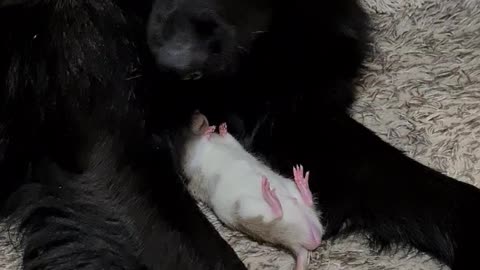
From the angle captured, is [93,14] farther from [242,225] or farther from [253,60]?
[242,225]

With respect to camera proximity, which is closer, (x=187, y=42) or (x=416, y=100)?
(x=187, y=42)

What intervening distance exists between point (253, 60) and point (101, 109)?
0.27 meters

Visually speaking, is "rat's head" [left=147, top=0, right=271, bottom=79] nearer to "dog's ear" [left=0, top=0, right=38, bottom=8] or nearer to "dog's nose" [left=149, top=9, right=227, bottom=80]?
"dog's nose" [left=149, top=9, right=227, bottom=80]

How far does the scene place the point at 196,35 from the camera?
1.41 m

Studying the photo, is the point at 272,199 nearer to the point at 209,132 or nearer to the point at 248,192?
the point at 248,192

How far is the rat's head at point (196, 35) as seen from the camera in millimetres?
1396

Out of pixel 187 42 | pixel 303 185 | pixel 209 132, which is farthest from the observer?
pixel 209 132

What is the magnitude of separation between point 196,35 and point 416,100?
1.61ft

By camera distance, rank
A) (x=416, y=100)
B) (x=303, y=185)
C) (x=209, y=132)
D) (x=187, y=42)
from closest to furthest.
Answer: (x=187, y=42), (x=303, y=185), (x=209, y=132), (x=416, y=100)

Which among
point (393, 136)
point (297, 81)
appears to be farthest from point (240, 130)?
point (393, 136)

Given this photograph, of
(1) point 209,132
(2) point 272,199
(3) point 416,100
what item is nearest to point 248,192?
(2) point 272,199

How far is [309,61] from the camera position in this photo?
1622 mm

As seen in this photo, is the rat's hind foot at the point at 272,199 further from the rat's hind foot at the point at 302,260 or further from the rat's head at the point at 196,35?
the rat's head at the point at 196,35

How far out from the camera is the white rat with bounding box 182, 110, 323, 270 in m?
1.45
